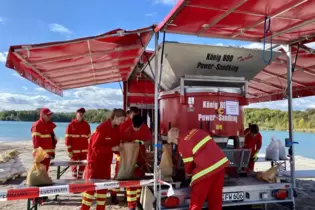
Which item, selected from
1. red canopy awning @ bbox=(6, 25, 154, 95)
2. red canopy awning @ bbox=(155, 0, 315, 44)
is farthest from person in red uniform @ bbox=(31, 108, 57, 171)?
red canopy awning @ bbox=(155, 0, 315, 44)

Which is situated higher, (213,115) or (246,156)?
(213,115)

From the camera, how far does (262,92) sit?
916 cm

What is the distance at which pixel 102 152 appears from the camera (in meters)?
4.25

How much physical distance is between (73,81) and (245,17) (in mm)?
5069

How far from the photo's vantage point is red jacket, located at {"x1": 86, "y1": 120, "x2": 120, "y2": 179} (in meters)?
4.27

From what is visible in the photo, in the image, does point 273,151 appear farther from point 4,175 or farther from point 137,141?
point 4,175

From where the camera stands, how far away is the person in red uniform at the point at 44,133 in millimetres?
5863

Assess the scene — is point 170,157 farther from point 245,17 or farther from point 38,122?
point 38,122

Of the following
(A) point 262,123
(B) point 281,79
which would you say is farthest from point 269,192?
(A) point 262,123

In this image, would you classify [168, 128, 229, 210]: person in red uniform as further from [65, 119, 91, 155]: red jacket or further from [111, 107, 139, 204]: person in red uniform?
[65, 119, 91, 155]: red jacket

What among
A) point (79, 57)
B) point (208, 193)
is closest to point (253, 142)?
point (208, 193)

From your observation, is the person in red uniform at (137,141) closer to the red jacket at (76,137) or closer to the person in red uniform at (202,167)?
the person in red uniform at (202,167)

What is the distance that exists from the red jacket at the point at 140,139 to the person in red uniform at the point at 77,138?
2062 millimetres

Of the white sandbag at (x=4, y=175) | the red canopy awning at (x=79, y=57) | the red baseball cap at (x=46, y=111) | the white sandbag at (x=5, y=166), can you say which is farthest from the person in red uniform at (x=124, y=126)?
the white sandbag at (x=5, y=166)
